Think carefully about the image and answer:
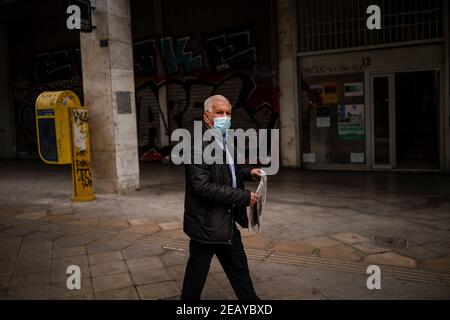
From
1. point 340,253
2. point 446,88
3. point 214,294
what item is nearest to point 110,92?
point 340,253

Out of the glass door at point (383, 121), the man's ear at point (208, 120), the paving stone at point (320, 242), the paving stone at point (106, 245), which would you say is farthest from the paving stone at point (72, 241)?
the glass door at point (383, 121)

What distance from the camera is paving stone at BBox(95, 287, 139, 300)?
3.79 meters

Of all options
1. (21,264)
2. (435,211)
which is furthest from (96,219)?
(435,211)

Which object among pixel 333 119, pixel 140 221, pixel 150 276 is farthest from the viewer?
pixel 333 119

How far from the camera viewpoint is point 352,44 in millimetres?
10031

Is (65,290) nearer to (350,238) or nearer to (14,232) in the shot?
(14,232)

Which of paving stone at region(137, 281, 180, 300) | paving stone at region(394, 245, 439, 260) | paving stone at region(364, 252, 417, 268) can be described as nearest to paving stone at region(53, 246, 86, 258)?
paving stone at region(137, 281, 180, 300)

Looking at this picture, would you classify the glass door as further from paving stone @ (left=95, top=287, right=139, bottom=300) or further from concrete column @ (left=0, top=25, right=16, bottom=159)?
concrete column @ (left=0, top=25, right=16, bottom=159)

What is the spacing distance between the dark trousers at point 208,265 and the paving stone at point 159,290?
65 centimetres

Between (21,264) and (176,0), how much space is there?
902 cm

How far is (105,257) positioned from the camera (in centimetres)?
482

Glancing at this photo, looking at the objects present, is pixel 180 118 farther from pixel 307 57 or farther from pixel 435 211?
pixel 435 211

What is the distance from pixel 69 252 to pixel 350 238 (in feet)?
10.2

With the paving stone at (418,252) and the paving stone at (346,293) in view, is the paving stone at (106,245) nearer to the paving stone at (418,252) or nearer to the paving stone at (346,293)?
the paving stone at (346,293)
